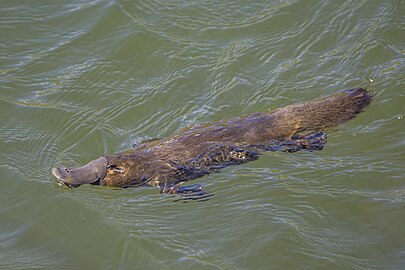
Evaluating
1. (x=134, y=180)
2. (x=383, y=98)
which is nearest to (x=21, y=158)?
(x=134, y=180)

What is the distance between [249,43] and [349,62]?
1.42m

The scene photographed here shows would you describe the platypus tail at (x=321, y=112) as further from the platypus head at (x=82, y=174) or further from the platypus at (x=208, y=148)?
the platypus head at (x=82, y=174)

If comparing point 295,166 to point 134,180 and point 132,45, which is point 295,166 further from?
point 132,45

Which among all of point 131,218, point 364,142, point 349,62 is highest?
point 349,62

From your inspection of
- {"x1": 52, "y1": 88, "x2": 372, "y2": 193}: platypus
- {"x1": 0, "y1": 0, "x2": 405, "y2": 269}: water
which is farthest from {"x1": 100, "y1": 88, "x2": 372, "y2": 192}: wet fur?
{"x1": 0, "y1": 0, "x2": 405, "y2": 269}: water

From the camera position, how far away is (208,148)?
7.54 meters

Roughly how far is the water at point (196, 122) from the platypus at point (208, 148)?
0.46 feet

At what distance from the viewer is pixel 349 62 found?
9.18 meters

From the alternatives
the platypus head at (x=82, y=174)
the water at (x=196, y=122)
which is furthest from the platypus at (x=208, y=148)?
the water at (x=196, y=122)

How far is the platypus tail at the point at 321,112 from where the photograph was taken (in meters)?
7.82

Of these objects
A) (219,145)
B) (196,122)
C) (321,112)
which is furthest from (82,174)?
(321,112)

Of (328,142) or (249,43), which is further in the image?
(249,43)

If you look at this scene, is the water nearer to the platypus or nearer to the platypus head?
the platypus

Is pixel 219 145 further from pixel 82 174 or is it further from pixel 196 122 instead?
pixel 82 174
